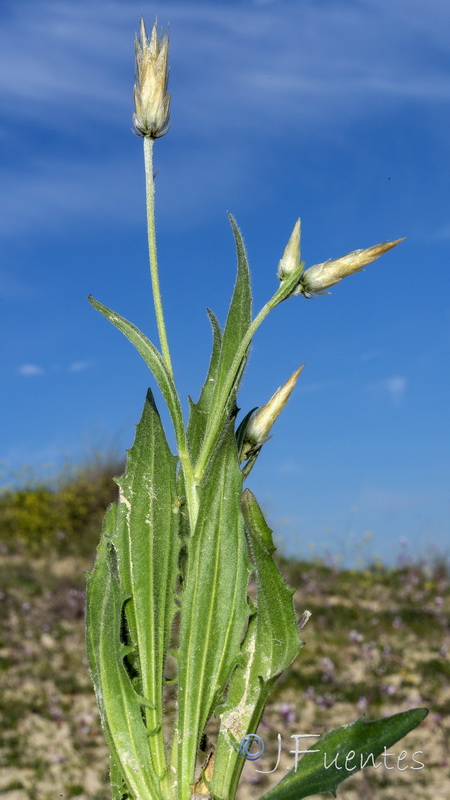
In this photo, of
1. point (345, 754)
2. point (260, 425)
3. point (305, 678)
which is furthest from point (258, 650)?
point (305, 678)

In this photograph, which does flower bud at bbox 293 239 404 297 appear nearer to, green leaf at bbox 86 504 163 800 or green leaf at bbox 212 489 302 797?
green leaf at bbox 212 489 302 797

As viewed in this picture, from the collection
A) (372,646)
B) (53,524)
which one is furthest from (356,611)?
(53,524)

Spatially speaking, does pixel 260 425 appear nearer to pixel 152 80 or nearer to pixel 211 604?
pixel 211 604

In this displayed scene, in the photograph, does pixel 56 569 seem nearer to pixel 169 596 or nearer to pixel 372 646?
pixel 372 646

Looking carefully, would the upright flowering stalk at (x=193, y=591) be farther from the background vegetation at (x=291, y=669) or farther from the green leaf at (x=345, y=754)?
the background vegetation at (x=291, y=669)

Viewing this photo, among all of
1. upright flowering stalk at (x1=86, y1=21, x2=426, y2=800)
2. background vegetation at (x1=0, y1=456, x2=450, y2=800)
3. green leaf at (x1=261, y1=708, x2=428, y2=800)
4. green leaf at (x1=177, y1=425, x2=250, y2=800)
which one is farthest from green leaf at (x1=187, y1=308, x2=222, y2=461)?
background vegetation at (x1=0, y1=456, x2=450, y2=800)

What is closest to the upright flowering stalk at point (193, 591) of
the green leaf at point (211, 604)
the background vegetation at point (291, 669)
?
the green leaf at point (211, 604)
